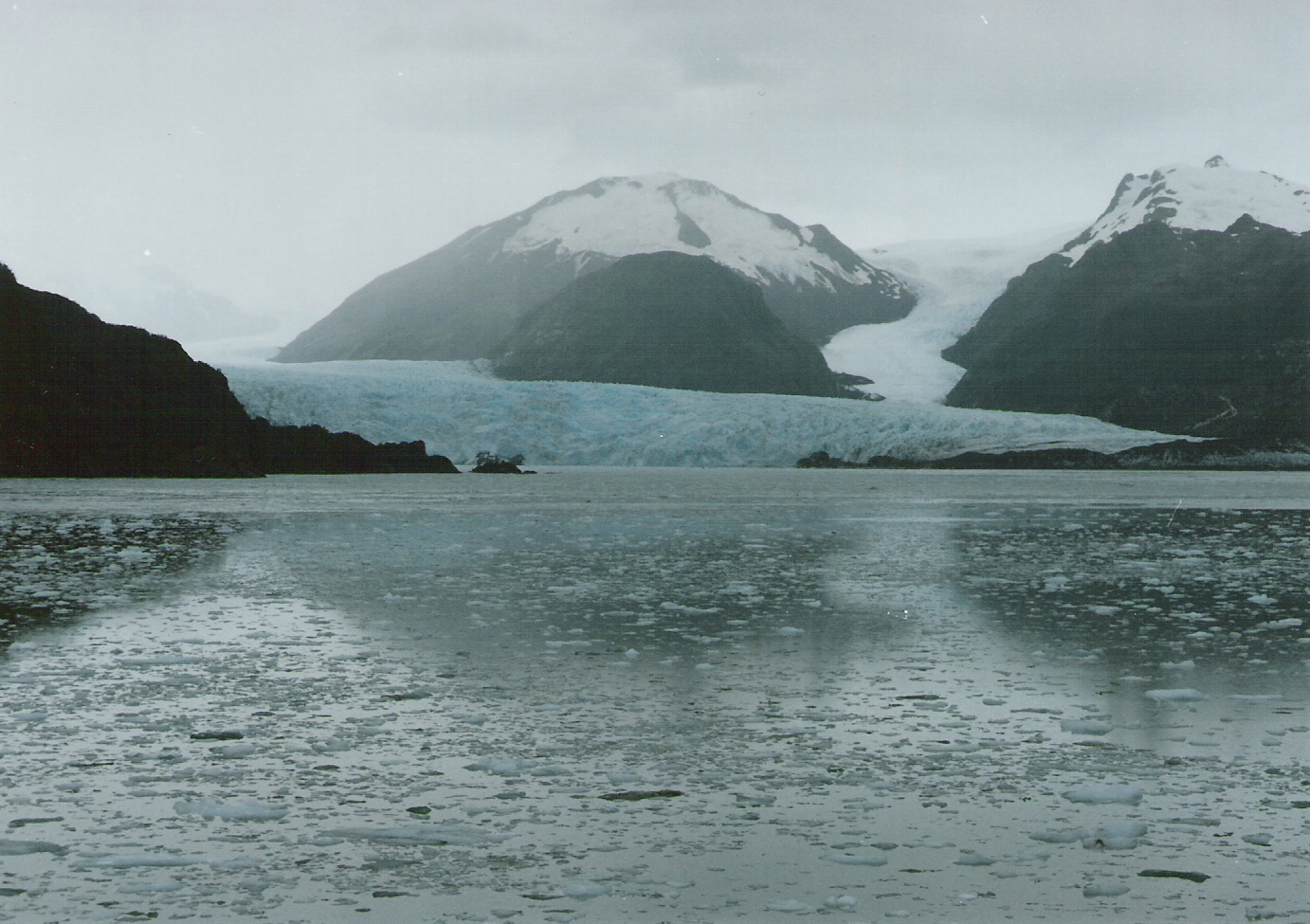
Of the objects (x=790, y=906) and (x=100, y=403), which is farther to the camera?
(x=100, y=403)

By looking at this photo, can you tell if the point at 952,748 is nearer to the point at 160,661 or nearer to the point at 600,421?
the point at 160,661

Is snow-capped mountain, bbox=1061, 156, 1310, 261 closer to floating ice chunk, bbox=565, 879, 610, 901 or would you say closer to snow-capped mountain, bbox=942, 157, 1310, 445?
snow-capped mountain, bbox=942, 157, 1310, 445

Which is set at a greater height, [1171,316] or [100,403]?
[1171,316]

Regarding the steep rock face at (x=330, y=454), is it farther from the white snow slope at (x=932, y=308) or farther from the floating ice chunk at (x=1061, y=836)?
the white snow slope at (x=932, y=308)

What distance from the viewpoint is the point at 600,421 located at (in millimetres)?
46344

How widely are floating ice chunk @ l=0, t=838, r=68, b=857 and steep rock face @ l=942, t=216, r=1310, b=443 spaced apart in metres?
99.9

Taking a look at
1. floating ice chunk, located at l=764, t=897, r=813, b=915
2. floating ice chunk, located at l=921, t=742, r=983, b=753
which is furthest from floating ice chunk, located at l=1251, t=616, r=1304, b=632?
floating ice chunk, located at l=764, t=897, r=813, b=915

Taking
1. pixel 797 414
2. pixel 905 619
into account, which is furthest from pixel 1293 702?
pixel 797 414

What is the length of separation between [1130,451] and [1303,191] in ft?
270

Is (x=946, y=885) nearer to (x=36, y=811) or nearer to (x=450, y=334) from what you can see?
(x=36, y=811)

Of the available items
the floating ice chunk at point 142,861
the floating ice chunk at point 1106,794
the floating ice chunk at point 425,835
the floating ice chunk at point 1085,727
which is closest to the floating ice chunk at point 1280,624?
the floating ice chunk at point 1085,727

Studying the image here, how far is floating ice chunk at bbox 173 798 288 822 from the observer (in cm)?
408

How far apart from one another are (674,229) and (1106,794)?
130 m

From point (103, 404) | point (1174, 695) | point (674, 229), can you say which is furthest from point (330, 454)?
point (674, 229)
